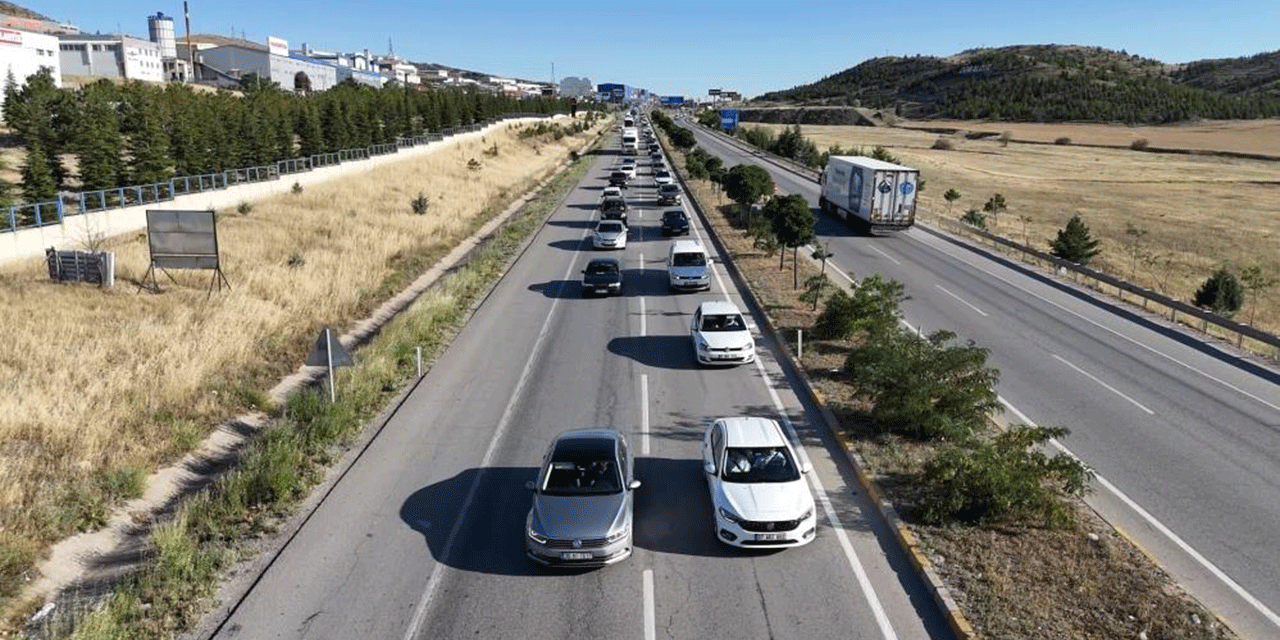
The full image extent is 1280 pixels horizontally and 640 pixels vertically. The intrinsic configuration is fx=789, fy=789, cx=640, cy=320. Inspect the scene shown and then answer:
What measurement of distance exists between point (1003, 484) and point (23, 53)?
102m

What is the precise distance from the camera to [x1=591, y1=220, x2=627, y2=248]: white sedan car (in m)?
36.6

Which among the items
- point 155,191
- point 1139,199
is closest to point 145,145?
point 155,191

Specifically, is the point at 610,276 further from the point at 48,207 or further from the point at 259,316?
the point at 48,207

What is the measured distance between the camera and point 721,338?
64.4ft

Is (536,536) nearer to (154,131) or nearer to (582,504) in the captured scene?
(582,504)

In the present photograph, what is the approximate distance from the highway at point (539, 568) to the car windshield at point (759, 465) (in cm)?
85

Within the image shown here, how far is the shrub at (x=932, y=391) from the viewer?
14352 mm

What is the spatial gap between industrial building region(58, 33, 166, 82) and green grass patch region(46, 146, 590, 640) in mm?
135411

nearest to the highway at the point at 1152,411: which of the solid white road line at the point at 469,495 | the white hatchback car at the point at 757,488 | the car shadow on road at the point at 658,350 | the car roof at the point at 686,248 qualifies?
the white hatchback car at the point at 757,488

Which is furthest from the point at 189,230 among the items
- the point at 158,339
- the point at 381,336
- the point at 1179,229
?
the point at 1179,229

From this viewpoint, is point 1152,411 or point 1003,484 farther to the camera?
point 1152,411

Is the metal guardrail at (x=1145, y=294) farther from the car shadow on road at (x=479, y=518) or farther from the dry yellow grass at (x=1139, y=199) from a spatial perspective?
the car shadow on road at (x=479, y=518)

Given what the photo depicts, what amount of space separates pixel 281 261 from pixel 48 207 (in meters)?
10.7

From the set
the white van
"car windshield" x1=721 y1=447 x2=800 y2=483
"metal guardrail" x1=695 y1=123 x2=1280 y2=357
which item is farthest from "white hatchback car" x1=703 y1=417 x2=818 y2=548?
"metal guardrail" x1=695 y1=123 x2=1280 y2=357
